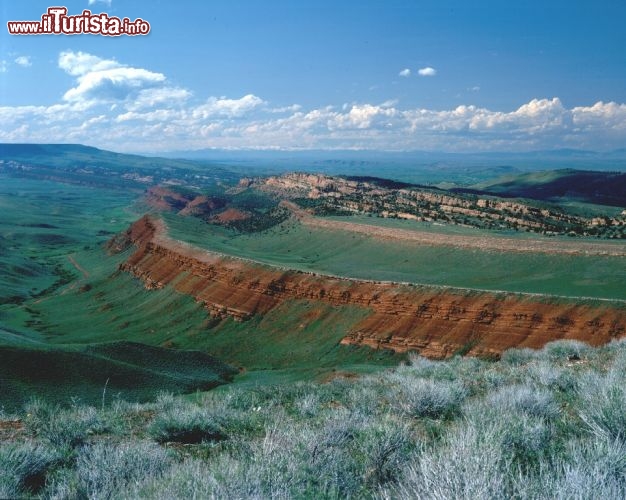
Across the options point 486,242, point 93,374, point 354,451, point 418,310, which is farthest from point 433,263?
point 354,451

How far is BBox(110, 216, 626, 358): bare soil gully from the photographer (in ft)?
114

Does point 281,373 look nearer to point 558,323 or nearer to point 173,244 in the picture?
point 558,323

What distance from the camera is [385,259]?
71062mm

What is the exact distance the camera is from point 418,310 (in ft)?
134

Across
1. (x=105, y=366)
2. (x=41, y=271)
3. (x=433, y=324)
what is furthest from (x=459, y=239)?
(x=41, y=271)

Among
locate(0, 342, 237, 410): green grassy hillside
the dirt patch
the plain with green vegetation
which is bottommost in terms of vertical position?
locate(0, 342, 237, 410): green grassy hillside

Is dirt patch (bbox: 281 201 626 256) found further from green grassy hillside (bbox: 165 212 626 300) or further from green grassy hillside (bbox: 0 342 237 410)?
green grassy hillside (bbox: 0 342 237 410)

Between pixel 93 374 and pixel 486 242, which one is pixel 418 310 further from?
pixel 486 242

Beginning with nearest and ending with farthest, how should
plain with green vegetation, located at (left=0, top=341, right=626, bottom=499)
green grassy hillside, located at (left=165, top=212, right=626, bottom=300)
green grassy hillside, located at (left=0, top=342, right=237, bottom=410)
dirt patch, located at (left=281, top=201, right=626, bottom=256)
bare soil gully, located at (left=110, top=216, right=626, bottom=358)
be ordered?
plain with green vegetation, located at (left=0, top=341, right=626, bottom=499) < green grassy hillside, located at (left=0, top=342, right=237, bottom=410) < bare soil gully, located at (left=110, top=216, right=626, bottom=358) < green grassy hillside, located at (left=165, top=212, right=626, bottom=300) < dirt patch, located at (left=281, top=201, right=626, bottom=256)

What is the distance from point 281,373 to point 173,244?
134ft

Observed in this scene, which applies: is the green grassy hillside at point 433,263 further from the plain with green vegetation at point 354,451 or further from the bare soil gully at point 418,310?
the plain with green vegetation at point 354,451

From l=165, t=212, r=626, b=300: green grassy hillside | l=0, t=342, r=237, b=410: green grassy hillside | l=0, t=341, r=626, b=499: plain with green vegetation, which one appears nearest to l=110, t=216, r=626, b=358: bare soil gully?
l=165, t=212, r=626, b=300: green grassy hillside

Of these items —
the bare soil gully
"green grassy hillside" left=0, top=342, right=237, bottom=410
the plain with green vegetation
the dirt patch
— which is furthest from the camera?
the dirt patch

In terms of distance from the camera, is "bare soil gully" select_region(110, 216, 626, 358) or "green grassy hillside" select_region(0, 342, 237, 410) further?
"bare soil gully" select_region(110, 216, 626, 358)
